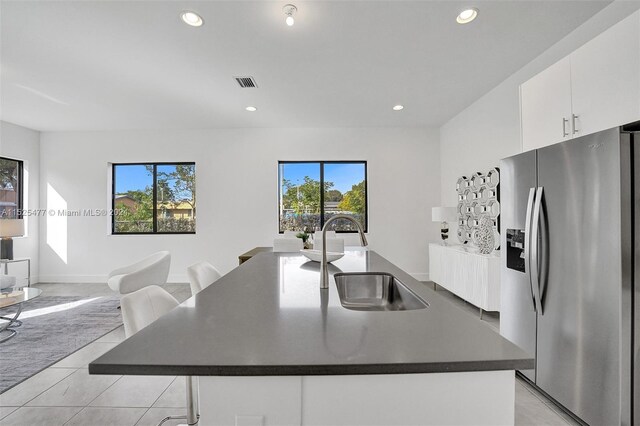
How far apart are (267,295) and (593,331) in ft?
5.76

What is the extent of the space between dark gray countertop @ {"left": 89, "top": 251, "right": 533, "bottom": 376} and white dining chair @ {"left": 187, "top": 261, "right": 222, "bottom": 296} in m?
0.75

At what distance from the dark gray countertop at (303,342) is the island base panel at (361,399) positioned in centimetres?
6

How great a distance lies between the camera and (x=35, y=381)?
219cm

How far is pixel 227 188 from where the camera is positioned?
5223 mm

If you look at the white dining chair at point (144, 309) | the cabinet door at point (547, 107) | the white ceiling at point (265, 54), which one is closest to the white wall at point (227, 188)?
the white ceiling at point (265, 54)

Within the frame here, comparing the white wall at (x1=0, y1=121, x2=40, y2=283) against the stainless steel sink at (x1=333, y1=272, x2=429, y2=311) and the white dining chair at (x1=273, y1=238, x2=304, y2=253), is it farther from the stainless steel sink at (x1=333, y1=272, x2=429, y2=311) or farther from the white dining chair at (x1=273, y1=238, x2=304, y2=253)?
the stainless steel sink at (x1=333, y1=272, x2=429, y2=311)

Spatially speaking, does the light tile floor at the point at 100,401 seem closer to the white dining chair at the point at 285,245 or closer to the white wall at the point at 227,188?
the white dining chair at the point at 285,245

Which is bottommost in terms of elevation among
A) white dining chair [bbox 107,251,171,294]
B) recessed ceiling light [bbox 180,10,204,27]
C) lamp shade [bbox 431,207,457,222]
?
white dining chair [bbox 107,251,171,294]

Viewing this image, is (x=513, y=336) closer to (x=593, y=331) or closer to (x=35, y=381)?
(x=593, y=331)

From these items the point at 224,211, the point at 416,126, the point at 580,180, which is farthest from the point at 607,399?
the point at 224,211

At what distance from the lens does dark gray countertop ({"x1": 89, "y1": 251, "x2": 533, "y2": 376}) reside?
2.17ft

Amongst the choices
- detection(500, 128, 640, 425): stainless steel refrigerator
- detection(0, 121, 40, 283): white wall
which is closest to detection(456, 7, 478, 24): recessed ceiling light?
detection(500, 128, 640, 425): stainless steel refrigerator

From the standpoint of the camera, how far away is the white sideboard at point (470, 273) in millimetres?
3180

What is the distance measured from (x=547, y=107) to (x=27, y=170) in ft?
24.0
